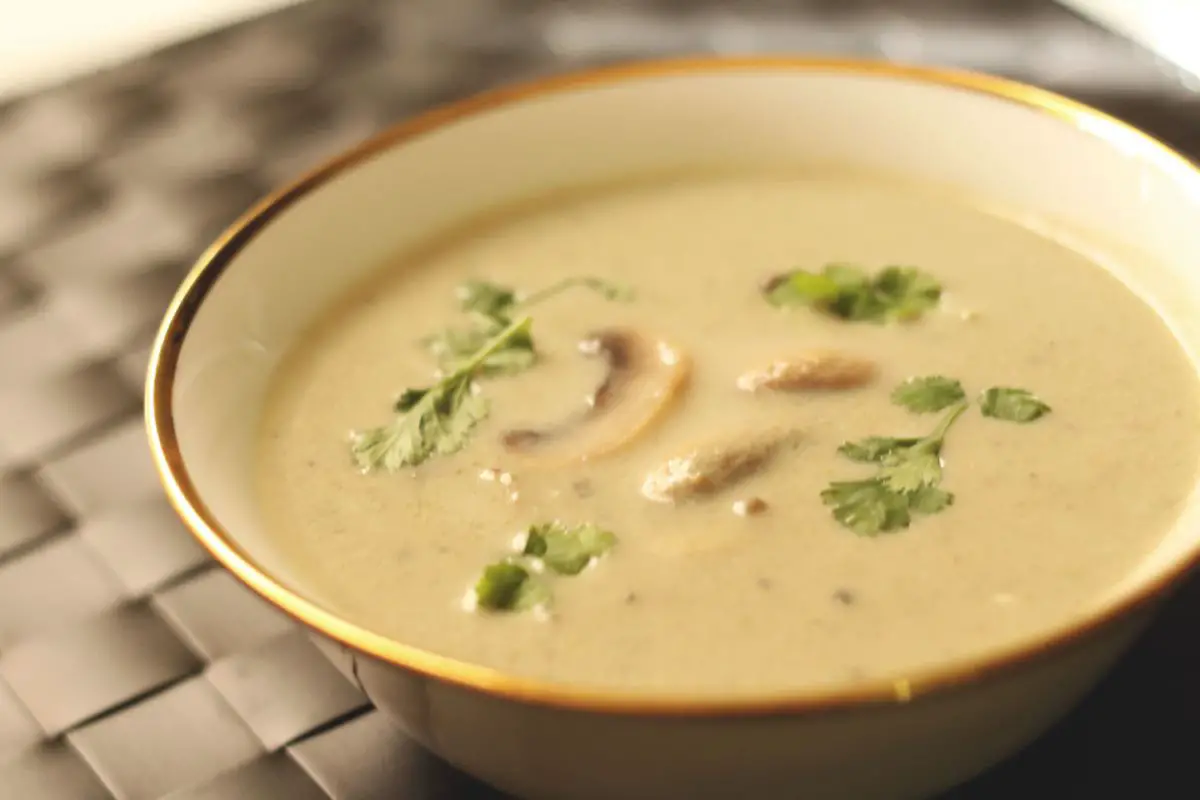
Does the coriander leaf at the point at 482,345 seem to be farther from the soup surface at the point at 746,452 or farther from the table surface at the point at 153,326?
the table surface at the point at 153,326

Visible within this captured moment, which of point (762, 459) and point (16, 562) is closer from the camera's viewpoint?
point (762, 459)

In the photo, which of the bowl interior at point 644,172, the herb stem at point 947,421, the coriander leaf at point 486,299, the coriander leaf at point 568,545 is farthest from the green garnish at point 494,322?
the herb stem at point 947,421

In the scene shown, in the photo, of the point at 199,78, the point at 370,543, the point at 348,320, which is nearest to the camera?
the point at 370,543

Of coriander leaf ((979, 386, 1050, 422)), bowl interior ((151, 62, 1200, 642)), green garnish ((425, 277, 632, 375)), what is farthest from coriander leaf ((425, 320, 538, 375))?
coriander leaf ((979, 386, 1050, 422))

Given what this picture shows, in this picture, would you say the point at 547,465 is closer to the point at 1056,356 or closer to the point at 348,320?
the point at 348,320

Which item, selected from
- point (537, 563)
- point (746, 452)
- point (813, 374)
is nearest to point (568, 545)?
point (537, 563)

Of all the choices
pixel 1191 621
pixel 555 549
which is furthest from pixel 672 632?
pixel 1191 621
